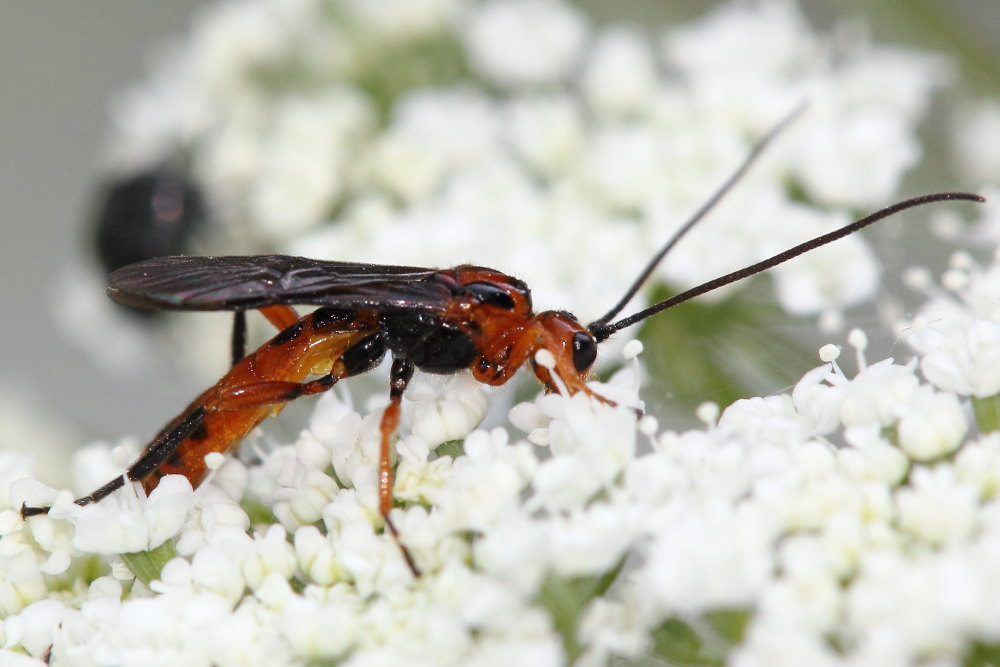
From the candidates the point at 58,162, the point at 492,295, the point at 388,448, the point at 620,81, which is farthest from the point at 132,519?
the point at 58,162

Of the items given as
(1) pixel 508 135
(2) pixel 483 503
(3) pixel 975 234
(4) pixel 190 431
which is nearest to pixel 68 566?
(4) pixel 190 431

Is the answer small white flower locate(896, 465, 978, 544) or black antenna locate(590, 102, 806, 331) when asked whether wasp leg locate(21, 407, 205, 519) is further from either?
small white flower locate(896, 465, 978, 544)

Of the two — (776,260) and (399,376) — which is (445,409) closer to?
(399,376)

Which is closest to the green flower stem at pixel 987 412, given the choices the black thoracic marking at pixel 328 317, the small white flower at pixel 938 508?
the small white flower at pixel 938 508

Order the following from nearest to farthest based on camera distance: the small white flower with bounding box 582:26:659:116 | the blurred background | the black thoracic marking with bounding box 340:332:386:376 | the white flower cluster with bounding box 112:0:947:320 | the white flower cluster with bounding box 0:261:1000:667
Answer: the white flower cluster with bounding box 0:261:1000:667 < the black thoracic marking with bounding box 340:332:386:376 < the white flower cluster with bounding box 112:0:947:320 < the small white flower with bounding box 582:26:659:116 < the blurred background

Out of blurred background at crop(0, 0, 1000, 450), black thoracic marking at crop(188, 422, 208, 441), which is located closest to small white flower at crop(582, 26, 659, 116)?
black thoracic marking at crop(188, 422, 208, 441)

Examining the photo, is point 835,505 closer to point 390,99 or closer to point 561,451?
point 561,451

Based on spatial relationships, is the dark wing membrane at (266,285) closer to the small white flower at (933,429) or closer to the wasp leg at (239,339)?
the wasp leg at (239,339)
